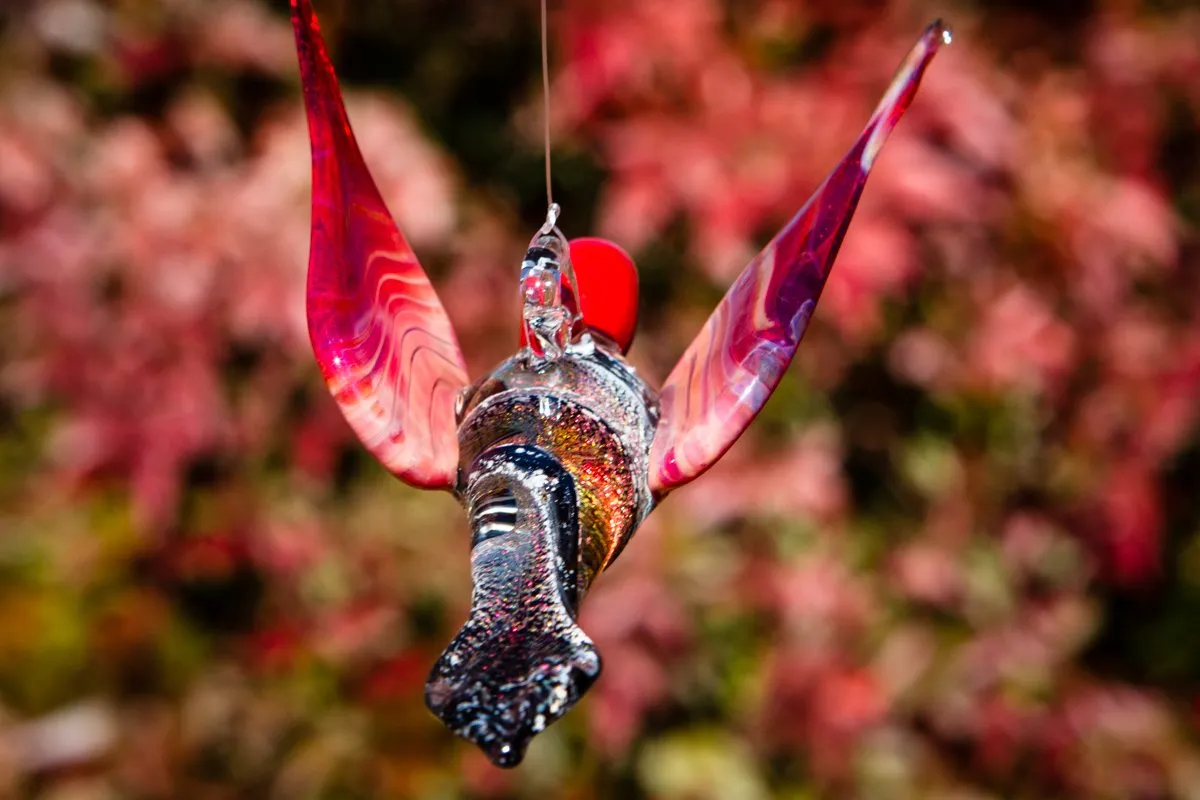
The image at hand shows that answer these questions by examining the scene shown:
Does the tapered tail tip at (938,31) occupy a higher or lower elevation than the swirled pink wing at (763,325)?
higher

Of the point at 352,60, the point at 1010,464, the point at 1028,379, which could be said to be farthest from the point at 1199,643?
the point at 352,60

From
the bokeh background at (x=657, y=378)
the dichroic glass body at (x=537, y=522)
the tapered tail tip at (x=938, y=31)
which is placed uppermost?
the bokeh background at (x=657, y=378)

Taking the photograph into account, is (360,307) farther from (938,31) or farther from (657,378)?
(657,378)

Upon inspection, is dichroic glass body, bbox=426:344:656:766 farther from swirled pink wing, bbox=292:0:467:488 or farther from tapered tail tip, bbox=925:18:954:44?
tapered tail tip, bbox=925:18:954:44

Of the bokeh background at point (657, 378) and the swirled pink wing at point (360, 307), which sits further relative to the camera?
the bokeh background at point (657, 378)

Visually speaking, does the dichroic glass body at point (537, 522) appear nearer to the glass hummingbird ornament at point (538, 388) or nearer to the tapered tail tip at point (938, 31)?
the glass hummingbird ornament at point (538, 388)

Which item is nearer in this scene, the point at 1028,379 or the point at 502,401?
the point at 502,401

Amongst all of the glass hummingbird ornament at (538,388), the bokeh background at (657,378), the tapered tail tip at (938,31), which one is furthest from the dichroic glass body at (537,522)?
the bokeh background at (657,378)

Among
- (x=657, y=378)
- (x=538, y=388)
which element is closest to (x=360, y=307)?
(x=538, y=388)

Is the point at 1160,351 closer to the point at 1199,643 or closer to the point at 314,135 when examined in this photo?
the point at 1199,643
